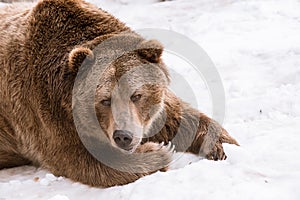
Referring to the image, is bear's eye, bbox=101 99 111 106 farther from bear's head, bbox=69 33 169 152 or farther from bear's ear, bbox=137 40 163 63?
bear's ear, bbox=137 40 163 63

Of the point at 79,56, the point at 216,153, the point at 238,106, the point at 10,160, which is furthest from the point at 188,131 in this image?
the point at 10,160

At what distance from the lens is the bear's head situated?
425 centimetres

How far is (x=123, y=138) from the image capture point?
4.07 meters

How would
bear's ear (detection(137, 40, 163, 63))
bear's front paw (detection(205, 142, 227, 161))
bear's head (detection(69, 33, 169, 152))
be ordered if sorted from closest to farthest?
bear's head (detection(69, 33, 169, 152))
bear's ear (detection(137, 40, 163, 63))
bear's front paw (detection(205, 142, 227, 161))

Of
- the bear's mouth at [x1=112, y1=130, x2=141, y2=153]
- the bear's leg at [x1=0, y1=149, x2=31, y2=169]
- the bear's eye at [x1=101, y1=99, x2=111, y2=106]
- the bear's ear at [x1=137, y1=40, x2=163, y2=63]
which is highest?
the bear's ear at [x1=137, y1=40, x2=163, y2=63]

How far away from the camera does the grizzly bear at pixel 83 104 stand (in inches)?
173

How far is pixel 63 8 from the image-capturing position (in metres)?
4.85

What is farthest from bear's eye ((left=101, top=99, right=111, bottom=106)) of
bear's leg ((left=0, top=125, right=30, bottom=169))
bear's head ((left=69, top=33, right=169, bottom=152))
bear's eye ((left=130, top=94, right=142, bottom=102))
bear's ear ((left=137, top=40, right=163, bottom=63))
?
bear's leg ((left=0, top=125, right=30, bottom=169))

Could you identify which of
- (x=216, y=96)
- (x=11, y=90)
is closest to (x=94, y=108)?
(x=11, y=90)

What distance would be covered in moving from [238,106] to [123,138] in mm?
1819

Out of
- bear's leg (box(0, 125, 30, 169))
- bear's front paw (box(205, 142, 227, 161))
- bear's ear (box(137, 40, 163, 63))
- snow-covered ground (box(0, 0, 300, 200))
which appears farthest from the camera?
bear's leg (box(0, 125, 30, 169))

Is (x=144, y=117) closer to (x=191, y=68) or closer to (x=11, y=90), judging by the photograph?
(x=11, y=90)

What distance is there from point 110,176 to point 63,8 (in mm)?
1546

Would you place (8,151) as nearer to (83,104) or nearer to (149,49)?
(83,104)
